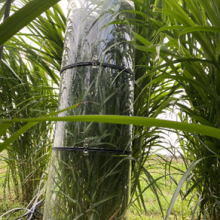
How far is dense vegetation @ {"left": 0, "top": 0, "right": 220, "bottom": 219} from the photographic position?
0.16 metres

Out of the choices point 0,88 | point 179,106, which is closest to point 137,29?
point 179,106

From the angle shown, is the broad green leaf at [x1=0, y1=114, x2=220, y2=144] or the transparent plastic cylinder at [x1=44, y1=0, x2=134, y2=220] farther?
the transparent plastic cylinder at [x1=44, y1=0, x2=134, y2=220]

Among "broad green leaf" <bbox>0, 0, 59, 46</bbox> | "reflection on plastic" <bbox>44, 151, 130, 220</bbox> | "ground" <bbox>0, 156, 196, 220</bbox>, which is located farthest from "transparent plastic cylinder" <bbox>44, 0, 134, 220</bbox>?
"broad green leaf" <bbox>0, 0, 59, 46</bbox>

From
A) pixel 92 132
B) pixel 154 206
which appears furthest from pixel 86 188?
pixel 154 206

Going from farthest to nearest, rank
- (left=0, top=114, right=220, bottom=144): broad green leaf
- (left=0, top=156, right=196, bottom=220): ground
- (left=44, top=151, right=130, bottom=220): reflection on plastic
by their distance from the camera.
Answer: (left=0, top=156, right=196, bottom=220): ground, (left=44, top=151, right=130, bottom=220): reflection on plastic, (left=0, top=114, right=220, bottom=144): broad green leaf

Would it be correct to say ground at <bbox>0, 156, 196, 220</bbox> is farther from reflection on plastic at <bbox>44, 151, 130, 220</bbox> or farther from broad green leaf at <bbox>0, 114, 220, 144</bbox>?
broad green leaf at <bbox>0, 114, 220, 144</bbox>

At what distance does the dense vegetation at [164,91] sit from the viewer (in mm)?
159

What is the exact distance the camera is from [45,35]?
2.77 feet

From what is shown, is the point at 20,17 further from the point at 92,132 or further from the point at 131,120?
the point at 92,132

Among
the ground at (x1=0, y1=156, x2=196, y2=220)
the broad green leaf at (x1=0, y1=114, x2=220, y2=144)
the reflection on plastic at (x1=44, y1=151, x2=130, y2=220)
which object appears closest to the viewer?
the broad green leaf at (x1=0, y1=114, x2=220, y2=144)

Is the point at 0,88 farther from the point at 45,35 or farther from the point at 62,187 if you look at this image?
the point at 62,187

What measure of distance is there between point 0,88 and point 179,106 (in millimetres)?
930

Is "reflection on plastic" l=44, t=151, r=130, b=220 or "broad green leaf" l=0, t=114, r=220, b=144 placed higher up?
"broad green leaf" l=0, t=114, r=220, b=144

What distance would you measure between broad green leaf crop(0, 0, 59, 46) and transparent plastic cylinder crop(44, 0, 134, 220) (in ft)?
1.03
